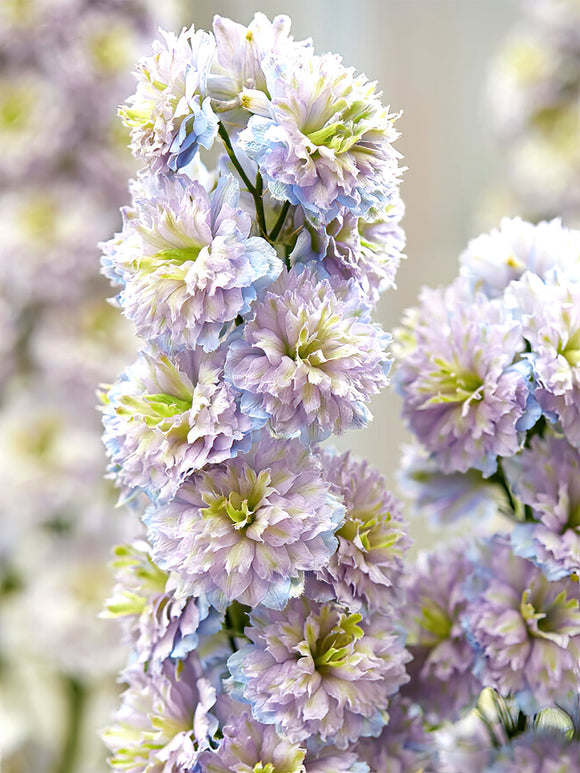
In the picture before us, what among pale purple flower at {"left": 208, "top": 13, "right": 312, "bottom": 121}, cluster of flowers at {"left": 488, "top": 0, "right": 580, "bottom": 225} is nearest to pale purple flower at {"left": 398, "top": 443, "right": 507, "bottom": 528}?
pale purple flower at {"left": 208, "top": 13, "right": 312, "bottom": 121}

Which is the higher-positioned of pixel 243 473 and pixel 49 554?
pixel 243 473

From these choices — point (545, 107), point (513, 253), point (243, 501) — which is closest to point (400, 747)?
point (243, 501)

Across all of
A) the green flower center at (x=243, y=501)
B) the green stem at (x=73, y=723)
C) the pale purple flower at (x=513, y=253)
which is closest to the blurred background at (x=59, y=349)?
the green stem at (x=73, y=723)

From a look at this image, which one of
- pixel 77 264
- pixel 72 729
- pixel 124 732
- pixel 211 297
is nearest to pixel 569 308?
pixel 211 297

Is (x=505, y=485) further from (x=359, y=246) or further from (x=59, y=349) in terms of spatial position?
(x=59, y=349)

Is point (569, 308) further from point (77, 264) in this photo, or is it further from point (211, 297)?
point (77, 264)

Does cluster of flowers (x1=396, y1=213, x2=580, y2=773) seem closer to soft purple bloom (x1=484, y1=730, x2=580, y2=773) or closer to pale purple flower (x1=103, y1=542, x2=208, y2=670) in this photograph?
soft purple bloom (x1=484, y1=730, x2=580, y2=773)
